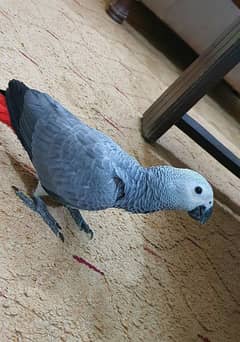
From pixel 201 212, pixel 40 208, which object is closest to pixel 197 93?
pixel 201 212

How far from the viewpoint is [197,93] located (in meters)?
1.10

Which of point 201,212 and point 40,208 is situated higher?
point 201,212

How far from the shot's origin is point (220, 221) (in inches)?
43.4

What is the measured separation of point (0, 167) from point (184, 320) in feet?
1.39

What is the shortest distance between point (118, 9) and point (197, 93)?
22.7 inches

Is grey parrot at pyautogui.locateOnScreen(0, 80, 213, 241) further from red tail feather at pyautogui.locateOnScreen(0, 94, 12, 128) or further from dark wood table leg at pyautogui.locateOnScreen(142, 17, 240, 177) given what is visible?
dark wood table leg at pyautogui.locateOnScreen(142, 17, 240, 177)

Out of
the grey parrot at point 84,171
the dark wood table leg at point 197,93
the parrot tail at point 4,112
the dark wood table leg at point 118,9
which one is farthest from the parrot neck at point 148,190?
the dark wood table leg at point 118,9

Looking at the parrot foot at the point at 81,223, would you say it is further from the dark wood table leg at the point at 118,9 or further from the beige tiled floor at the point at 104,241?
the dark wood table leg at the point at 118,9

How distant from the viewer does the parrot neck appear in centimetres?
73

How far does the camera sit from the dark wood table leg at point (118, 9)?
1.51 meters

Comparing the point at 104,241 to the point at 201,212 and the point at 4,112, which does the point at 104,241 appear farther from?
the point at 4,112

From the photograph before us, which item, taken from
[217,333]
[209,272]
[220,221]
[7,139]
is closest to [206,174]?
[220,221]

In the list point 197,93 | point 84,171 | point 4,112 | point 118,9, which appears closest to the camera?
point 84,171

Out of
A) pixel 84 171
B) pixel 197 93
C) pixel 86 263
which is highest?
pixel 197 93
